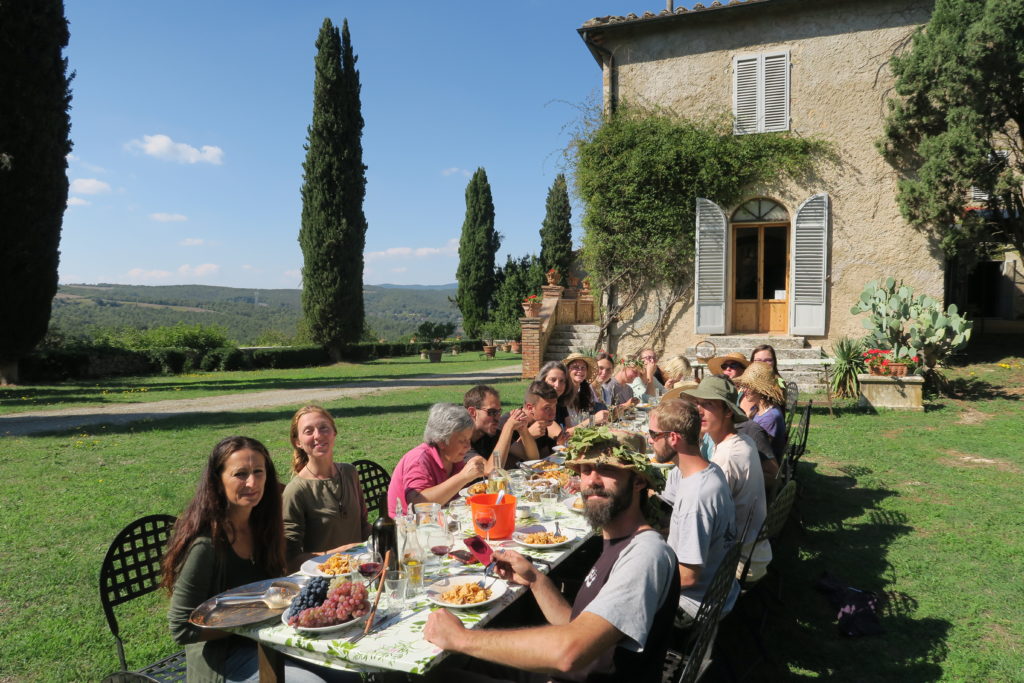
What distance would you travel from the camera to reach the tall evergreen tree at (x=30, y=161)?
14.2 meters

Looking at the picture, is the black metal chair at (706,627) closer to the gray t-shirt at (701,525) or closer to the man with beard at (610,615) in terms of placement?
the man with beard at (610,615)

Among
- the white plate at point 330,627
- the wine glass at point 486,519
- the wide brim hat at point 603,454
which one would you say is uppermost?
the wide brim hat at point 603,454

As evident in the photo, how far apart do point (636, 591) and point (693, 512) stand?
0.86m

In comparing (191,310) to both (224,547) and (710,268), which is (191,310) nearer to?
(710,268)

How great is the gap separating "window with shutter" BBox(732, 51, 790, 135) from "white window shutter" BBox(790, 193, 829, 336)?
191cm

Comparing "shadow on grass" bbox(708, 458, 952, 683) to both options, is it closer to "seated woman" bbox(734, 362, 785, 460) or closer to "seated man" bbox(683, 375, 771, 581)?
"seated man" bbox(683, 375, 771, 581)

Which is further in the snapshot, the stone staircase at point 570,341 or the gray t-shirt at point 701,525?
the stone staircase at point 570,341

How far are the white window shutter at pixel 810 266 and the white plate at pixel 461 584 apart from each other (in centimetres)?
1218

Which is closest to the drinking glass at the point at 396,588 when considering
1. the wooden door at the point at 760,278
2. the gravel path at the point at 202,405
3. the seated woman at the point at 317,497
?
the seated woman at the point at 317,497

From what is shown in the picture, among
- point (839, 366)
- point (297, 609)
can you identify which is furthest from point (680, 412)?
point (839, 366)

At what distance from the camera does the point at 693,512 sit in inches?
104

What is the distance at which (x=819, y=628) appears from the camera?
3758mm

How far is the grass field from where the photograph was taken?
339 centimetres

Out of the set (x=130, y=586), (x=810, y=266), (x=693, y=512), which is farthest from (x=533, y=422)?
(x=810, y=266)
